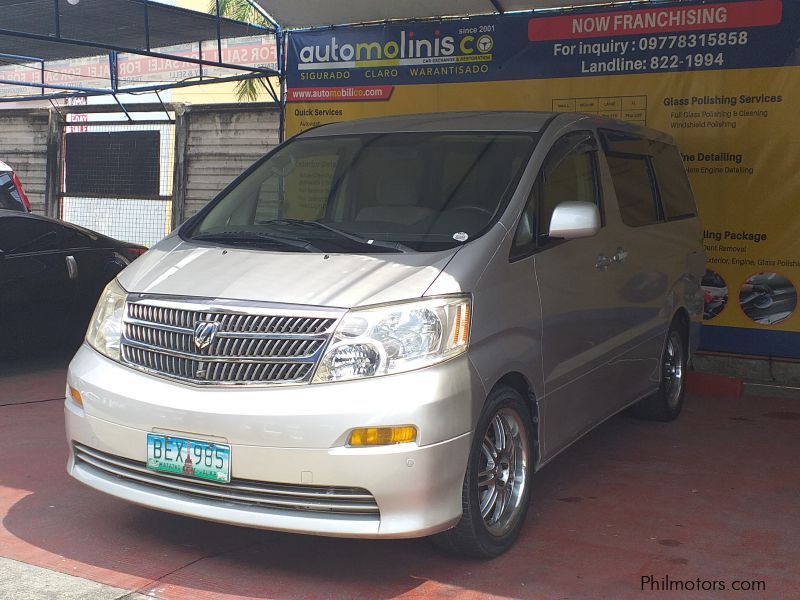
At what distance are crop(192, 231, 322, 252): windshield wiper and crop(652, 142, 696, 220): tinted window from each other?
2.88m

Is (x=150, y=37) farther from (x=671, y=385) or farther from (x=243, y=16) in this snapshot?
(x=243, y=16)

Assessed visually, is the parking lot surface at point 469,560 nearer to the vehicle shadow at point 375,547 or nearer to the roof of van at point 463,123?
the vehicle shadow at point 375,547

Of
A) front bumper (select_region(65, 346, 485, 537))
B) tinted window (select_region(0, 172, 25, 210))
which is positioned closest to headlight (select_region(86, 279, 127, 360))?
front bumper (select_region(65, 346, 485, 537))

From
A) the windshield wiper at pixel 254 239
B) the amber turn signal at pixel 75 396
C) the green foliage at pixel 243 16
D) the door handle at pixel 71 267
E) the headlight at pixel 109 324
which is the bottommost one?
the amber turn signal at pixel 75 396

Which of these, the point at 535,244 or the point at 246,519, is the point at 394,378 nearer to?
the point at 246,519

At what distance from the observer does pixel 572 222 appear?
179 inches

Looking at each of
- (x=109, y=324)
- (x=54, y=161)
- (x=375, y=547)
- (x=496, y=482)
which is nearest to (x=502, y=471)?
(x=496, y=482)

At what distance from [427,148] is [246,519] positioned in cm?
221

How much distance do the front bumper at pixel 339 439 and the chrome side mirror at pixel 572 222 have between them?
101cm

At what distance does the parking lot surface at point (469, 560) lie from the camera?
3941mm

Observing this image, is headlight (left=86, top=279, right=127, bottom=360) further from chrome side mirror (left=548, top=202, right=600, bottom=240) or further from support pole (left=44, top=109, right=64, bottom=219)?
support pole (left=44, top=109, right=64, bottom=219)

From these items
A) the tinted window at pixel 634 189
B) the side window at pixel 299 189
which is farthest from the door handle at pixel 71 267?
the tinted window at pixel 634 189

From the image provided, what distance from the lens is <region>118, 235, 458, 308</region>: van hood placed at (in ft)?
12.7

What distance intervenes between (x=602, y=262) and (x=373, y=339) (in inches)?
75.0
